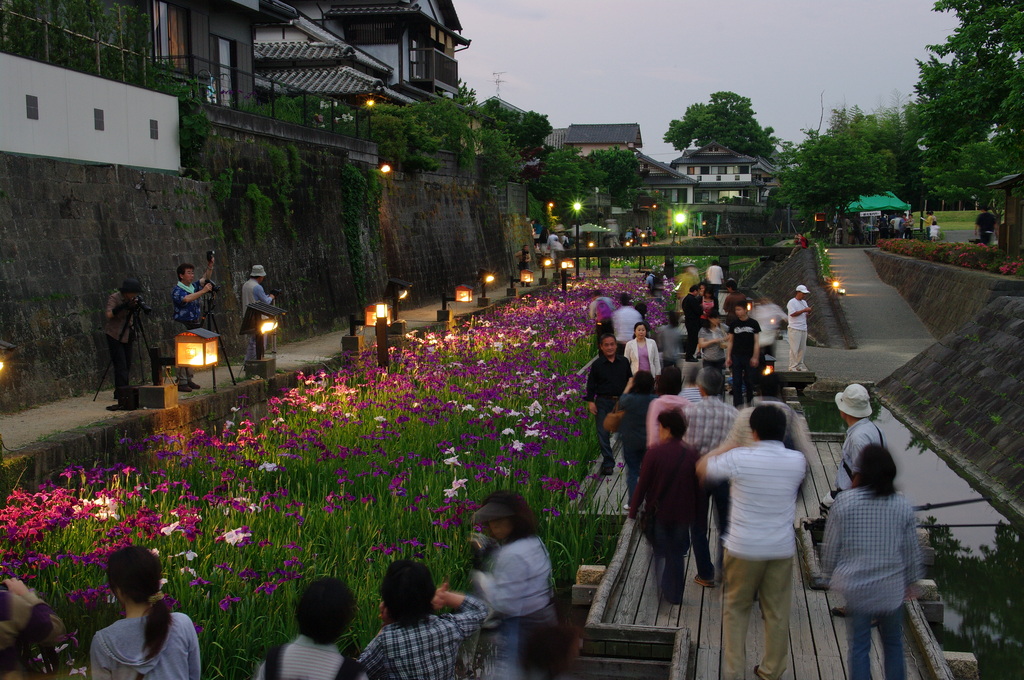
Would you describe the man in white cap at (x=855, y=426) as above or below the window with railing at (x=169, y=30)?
below

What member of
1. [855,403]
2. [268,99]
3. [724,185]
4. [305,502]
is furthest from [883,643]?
[724,185]

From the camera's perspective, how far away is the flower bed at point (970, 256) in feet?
69.6

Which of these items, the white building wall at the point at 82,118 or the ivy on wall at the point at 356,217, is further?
the ivy on wall at the point at 356,217

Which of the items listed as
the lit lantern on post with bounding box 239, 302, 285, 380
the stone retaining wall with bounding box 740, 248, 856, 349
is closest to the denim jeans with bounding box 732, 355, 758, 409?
the lit lantern on post with bounding box 239, 302, 285, 380

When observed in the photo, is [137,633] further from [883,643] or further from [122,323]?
[122,323]

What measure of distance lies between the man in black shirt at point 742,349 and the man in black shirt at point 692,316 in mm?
4086

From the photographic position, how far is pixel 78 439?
9.29m

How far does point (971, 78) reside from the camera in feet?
72.4

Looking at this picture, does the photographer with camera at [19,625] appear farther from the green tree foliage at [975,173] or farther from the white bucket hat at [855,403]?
the green tree foliage at [975,173]

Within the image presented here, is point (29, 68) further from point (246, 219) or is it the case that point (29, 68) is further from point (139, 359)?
point (246, 219)

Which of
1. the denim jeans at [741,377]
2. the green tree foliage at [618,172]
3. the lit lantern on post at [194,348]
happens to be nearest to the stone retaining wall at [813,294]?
the denim jeans at [741,377]

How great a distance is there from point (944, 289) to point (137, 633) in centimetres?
2402

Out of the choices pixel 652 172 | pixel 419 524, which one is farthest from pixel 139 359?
pixel 652 172

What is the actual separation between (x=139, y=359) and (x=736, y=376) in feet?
27.0
